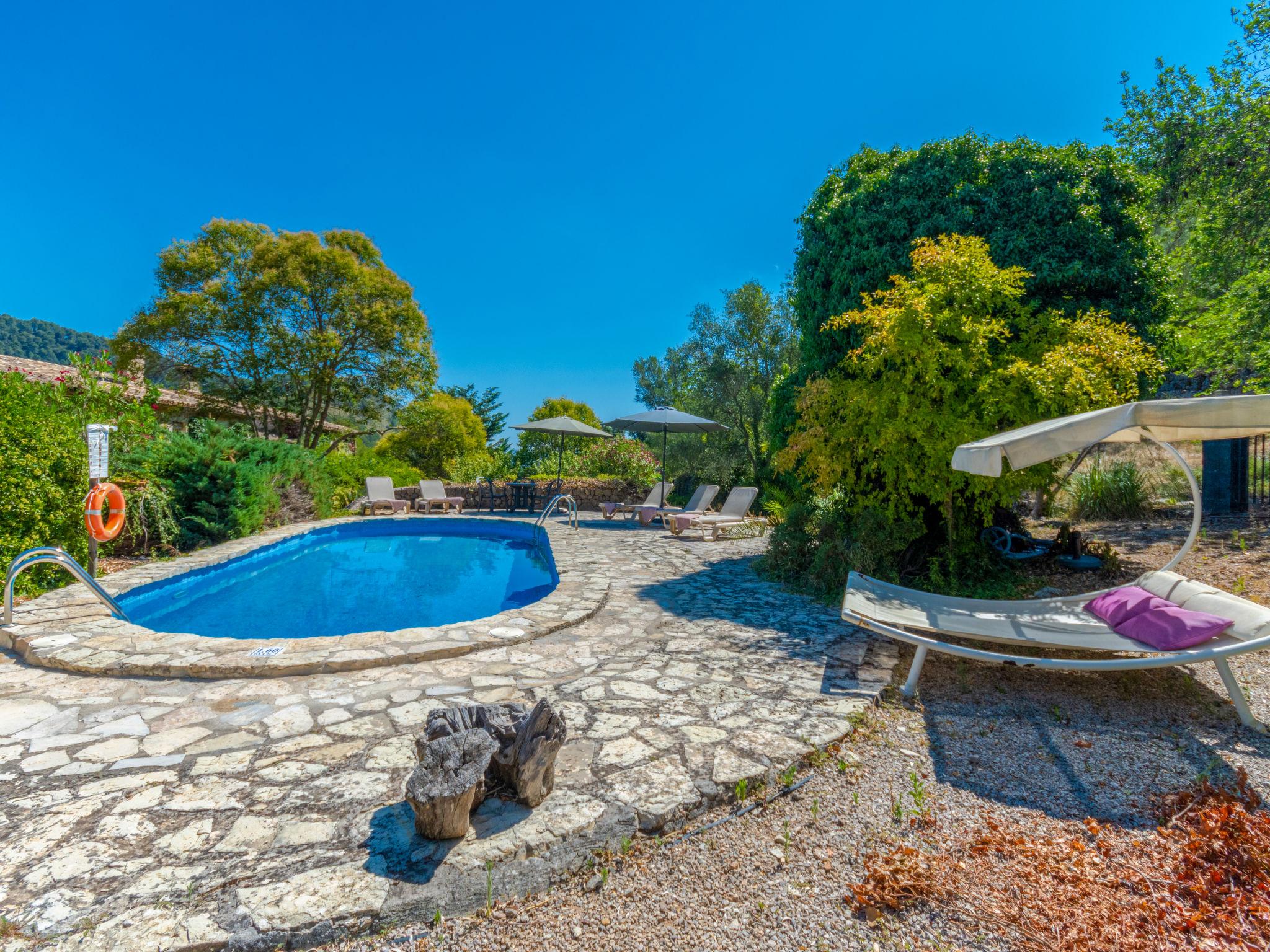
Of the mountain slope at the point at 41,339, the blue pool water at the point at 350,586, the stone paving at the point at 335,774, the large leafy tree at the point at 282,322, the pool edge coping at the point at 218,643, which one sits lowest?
the blue pool water at the point at 350,586

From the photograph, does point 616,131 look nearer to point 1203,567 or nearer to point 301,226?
point 301,226

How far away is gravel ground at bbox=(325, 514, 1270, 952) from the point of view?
188cm

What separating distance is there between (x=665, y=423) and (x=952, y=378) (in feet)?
24.2

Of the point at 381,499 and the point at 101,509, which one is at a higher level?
the point at 101,509

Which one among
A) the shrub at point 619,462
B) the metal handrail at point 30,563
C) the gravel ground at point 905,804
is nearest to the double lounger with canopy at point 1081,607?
the gravel ground at point 905,804

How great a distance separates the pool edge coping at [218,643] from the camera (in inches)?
157

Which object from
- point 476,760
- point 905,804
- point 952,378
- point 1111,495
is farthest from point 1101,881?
point 1111,495

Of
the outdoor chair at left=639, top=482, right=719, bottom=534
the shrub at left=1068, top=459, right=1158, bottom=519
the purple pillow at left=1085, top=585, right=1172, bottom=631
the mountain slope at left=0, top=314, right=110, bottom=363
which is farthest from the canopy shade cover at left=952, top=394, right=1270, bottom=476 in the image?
the mountain slope at left=0, top=314, right=110, bottom=363

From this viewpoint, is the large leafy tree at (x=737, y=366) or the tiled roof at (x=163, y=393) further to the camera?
the large leafy tree at (x=737, y=366)

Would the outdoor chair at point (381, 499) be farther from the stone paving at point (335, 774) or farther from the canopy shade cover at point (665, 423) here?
the stone paving at point (335, 774)

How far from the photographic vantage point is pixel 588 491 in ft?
55.0

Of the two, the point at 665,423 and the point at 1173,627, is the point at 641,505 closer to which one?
the point at 665,423

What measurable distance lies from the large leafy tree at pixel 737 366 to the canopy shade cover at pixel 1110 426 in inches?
479

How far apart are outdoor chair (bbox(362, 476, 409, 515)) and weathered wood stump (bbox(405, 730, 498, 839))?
1314 centimetres
